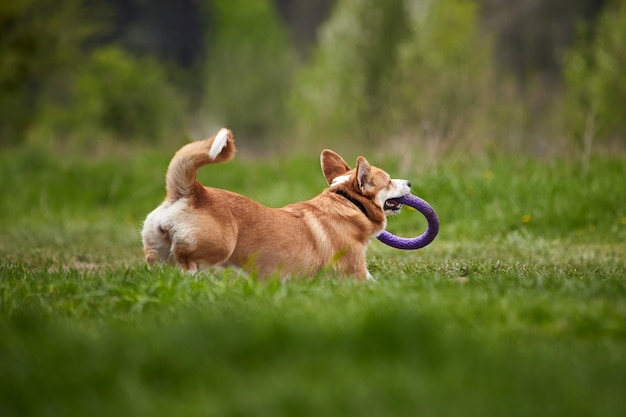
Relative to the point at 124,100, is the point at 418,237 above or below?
below

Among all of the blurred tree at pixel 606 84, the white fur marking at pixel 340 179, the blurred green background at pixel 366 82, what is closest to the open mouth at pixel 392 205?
the white fur marking at pixel 340 179

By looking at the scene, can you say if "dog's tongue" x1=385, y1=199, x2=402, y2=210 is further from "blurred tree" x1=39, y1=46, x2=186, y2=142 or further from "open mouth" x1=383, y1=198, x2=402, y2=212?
"blurred tree" x1=39, y1=46, x2=186, y2=142

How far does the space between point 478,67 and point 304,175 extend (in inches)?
261

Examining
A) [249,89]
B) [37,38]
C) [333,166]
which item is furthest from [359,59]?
[333,166]

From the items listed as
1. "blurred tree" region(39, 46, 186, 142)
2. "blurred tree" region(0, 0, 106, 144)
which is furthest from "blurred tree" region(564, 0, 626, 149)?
"blurred tree" region(0, 0, 106, 144)

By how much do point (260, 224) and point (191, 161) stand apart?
67 cm

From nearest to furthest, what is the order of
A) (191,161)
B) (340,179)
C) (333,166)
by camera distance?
(191,161), (340,179), (333,166)

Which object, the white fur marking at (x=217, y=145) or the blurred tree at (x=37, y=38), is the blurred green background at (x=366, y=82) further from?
the white fur marking at (x=217, y=145)

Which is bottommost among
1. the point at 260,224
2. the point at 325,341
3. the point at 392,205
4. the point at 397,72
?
the point at 325,341

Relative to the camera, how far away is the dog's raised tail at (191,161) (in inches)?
187

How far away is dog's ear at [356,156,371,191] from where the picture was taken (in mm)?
5559

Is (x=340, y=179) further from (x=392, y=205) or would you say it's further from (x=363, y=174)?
(x=392, y=205)

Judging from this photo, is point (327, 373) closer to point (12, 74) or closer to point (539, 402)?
point (539, 402)

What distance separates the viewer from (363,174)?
563 cm
